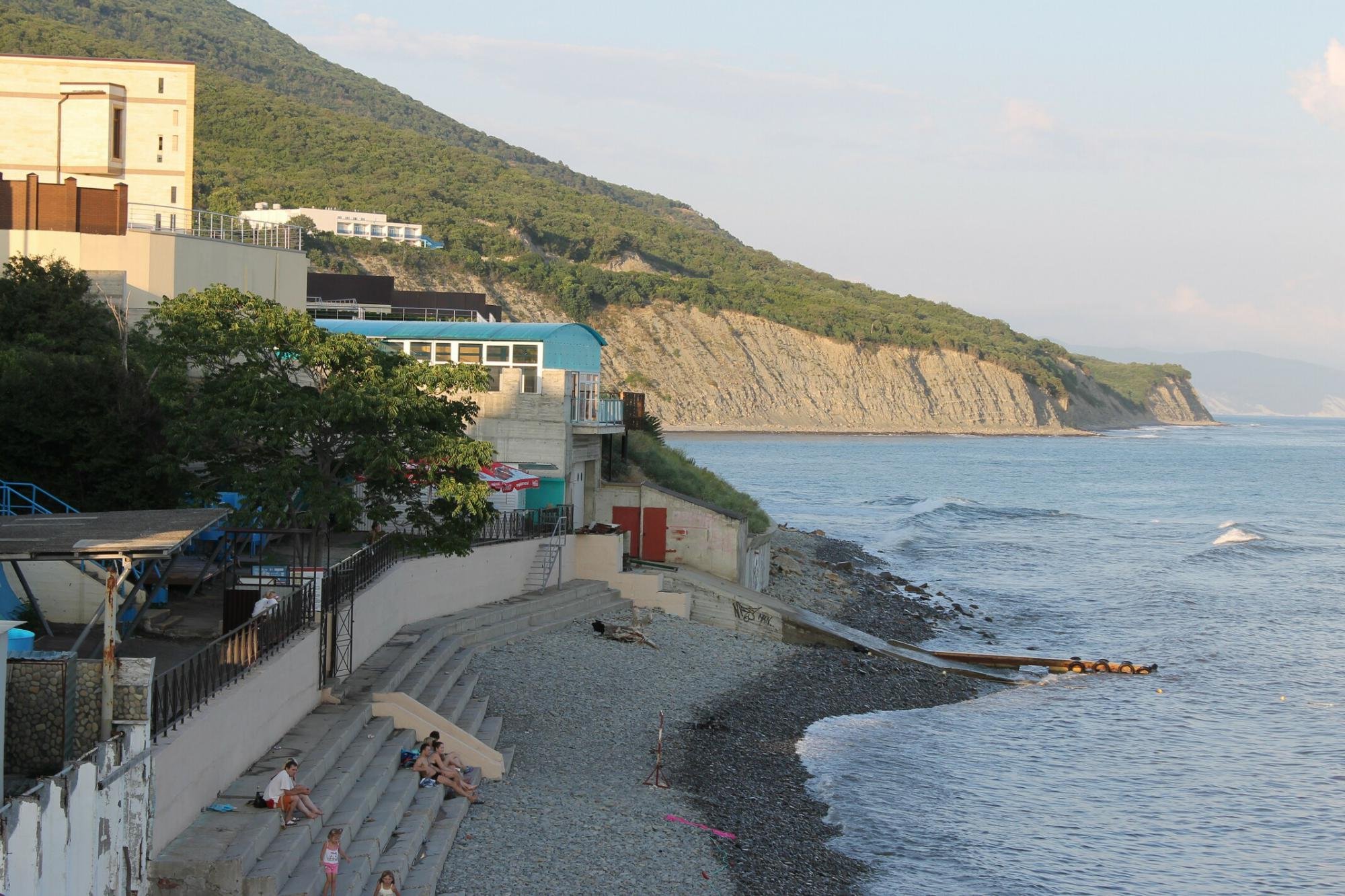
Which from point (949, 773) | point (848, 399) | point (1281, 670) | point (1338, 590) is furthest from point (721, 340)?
point (949, 773)

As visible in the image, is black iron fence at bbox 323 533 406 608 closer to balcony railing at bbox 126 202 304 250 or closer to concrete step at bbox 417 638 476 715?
concrete step at bbox 417 638 476 715

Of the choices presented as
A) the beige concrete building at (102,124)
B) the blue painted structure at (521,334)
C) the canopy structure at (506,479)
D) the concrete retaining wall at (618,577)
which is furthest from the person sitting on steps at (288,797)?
the beige concrete building at (102,124)

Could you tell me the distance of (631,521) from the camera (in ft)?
107

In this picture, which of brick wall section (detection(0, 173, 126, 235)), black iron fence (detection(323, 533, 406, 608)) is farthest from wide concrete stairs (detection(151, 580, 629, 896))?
brick wall section (detection(0, 173, 126, 235))

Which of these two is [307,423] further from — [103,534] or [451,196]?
[451,196]

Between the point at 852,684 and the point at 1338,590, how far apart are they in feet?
102

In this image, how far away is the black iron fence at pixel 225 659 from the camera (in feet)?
37.7

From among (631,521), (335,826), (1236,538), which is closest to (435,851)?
(335,826)

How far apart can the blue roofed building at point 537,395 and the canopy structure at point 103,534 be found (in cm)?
1546

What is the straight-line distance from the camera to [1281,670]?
32844 millimetres

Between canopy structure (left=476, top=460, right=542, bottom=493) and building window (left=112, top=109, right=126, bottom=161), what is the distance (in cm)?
1576

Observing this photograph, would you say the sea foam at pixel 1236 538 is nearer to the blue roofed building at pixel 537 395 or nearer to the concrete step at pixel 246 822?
the blue roofed building at pixel 537 395

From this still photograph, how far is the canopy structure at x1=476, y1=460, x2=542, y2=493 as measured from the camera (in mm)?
25734

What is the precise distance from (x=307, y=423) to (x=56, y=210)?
513 inches
